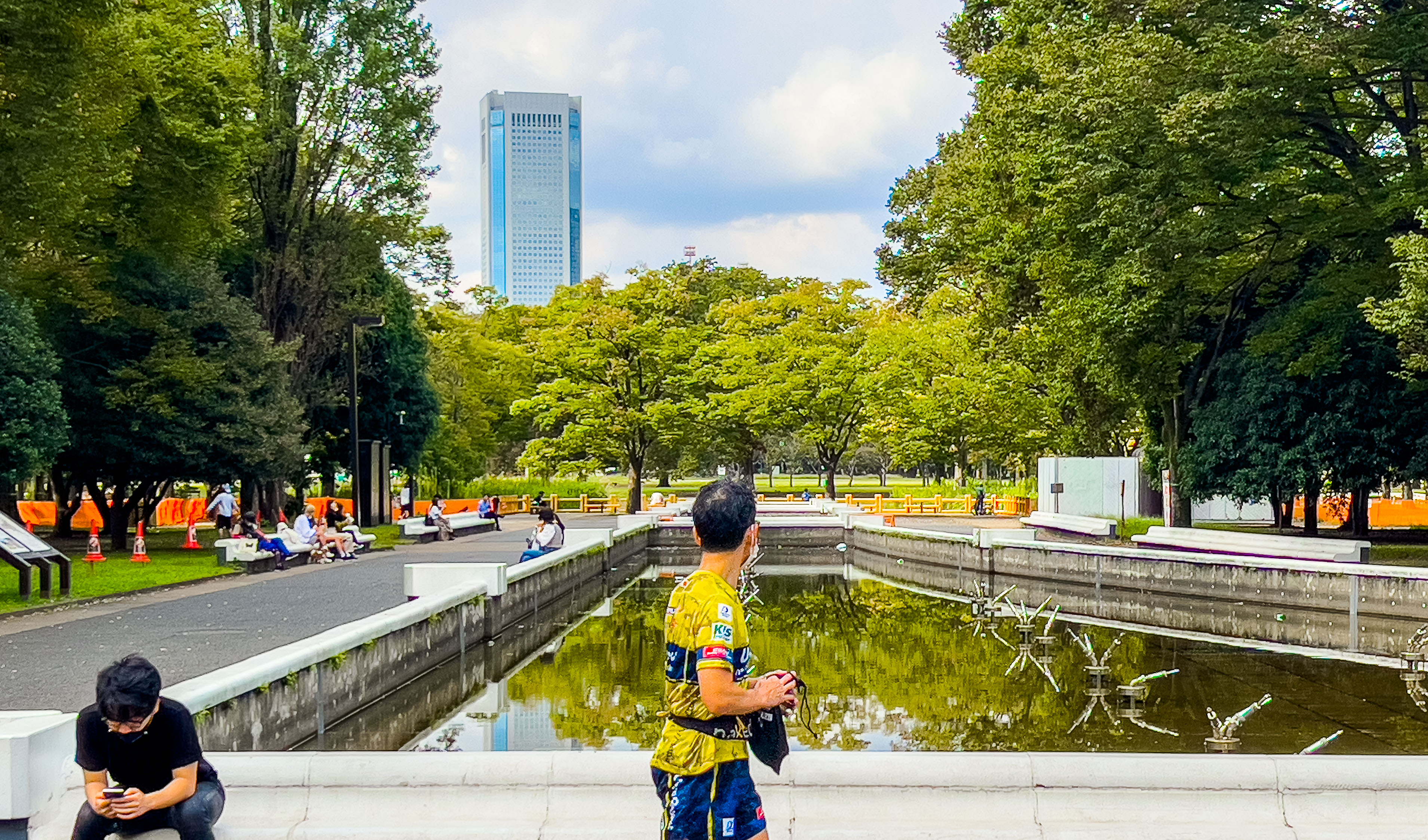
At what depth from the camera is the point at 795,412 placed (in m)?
53.9

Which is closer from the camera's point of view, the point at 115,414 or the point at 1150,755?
the point at 1150,755

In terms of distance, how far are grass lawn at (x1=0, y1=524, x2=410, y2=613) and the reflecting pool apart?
668 centimetres

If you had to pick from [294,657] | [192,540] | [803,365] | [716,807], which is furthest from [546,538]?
[803,365]

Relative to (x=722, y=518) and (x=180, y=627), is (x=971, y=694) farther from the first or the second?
(x=722, y=518)

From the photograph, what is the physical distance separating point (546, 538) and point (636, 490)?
30215 mm

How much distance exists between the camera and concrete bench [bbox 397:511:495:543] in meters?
32.8

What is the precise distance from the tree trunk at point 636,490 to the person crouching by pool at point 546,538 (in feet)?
93.3

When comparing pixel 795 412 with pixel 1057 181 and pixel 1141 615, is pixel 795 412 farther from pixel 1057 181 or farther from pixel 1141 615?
pixel 1141 615

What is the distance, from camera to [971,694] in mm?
12250

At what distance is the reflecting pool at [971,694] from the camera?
1010cm

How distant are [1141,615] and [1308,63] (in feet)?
27.7

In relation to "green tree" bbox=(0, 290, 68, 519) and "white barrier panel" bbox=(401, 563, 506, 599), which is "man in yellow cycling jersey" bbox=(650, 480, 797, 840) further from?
"green tree" bbox=(0, 290, 68, 519)

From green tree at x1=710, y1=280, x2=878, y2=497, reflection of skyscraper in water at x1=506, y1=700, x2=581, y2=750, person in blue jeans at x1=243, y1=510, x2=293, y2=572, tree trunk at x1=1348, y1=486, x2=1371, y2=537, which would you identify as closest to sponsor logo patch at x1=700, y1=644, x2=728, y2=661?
reflection of skyscraper in water at x1=506, y1=700, x2=581, y2=750

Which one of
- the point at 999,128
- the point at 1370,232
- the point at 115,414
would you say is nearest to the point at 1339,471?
the point at 1370,232
